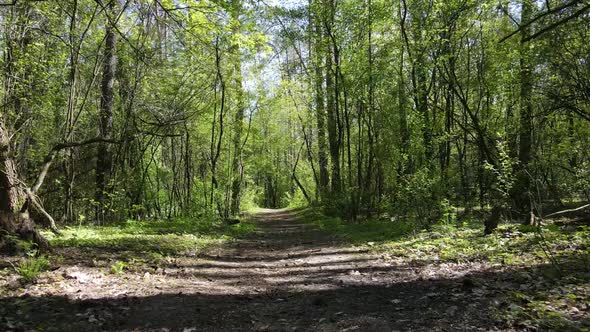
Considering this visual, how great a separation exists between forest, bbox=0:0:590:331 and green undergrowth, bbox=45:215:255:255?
9 centimetres

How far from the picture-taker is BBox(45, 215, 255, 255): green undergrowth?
24.4ft

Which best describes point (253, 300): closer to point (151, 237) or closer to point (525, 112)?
point (151, 237)

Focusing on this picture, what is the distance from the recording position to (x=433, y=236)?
28.2 ft

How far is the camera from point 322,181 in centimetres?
2198

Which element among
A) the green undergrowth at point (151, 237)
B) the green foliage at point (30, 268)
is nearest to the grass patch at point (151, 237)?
the green undergrowth at point (151, 237)

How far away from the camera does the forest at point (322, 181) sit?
430cm

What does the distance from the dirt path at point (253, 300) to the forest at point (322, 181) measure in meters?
0.03

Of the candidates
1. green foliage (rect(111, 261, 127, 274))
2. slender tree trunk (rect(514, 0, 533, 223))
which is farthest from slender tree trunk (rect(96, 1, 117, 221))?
slender tree trunk (rect(514, 0, 533, 223))

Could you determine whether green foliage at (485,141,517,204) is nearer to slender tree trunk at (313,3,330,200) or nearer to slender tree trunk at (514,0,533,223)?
slender tree trunk at (514,0,533,223)


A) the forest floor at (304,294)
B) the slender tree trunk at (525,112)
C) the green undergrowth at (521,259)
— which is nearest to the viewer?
the green undergrowth at (521,259)

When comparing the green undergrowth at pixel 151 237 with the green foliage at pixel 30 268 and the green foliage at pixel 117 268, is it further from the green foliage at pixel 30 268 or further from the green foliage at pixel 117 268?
the green foliage at pixel 30 268

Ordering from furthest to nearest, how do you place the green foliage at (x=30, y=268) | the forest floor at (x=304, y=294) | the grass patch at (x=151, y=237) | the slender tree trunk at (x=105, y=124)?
the slender tree trunk at (x=105, y=124)
the grass patch at (x=151, y=237)
the green foliage at (x=30, y=268)
the forest floor at (x=304, y=294)

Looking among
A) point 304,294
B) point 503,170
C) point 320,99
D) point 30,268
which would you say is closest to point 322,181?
point 320,99

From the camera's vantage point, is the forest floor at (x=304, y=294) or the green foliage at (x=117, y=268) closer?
the forest floor at (x=304, y=294)
